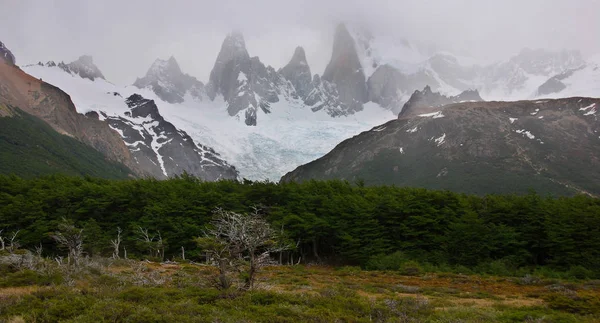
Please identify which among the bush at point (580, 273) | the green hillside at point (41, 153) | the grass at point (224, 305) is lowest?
the bush at point (580, 273)

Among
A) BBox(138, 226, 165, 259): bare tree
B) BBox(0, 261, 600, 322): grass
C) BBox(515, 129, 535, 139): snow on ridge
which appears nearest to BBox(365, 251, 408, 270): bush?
BBox(0, 261, 600, 322): grass

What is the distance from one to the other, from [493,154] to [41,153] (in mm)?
169550

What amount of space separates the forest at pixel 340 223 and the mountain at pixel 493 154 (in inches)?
3394

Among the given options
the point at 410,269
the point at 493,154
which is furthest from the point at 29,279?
the point at 493,154

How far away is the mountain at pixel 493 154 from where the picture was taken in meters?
140

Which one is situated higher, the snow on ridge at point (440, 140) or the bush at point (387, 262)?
the snow on ridge at point (440, 140)

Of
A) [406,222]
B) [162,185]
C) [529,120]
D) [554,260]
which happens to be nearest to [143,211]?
[162,185]

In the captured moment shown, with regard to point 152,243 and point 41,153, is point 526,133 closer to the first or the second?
point 152,243

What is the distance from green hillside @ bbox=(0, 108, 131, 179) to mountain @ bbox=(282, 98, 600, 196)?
92.2 m

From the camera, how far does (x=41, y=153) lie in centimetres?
14238

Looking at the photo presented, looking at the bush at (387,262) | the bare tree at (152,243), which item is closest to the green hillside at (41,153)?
the bare tree at (152,243)

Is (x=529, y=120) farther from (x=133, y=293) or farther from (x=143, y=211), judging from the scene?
(x=133, y=293)

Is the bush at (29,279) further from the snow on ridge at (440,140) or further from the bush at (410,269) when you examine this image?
the snow on ridge at (440,140)

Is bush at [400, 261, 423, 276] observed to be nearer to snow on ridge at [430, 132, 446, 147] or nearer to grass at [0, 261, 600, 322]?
grass at [0, 261, 600, 322]
